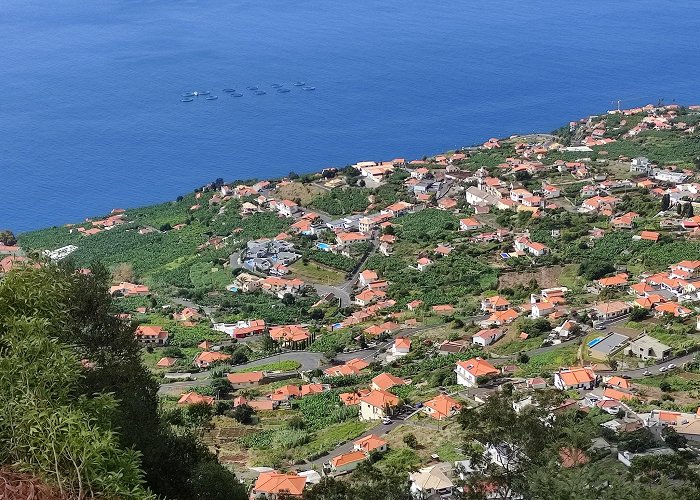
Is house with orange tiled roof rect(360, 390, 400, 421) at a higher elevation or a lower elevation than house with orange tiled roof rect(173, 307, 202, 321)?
higher

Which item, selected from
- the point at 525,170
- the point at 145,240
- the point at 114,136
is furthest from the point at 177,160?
the point at 525,170

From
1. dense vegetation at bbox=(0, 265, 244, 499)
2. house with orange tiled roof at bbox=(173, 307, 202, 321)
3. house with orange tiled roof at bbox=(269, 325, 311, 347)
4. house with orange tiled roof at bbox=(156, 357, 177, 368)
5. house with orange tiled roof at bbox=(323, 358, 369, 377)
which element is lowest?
house with orange tiled roof at bbox=(173, 307, 202, 321)

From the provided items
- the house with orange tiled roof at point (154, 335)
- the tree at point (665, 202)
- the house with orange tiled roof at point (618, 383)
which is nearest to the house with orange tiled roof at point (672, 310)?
the house with orange tiled roof at point (618, 383)

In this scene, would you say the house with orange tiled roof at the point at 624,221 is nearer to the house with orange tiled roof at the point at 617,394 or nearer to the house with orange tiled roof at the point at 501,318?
the house with orange tiled roof at the point at 501,318

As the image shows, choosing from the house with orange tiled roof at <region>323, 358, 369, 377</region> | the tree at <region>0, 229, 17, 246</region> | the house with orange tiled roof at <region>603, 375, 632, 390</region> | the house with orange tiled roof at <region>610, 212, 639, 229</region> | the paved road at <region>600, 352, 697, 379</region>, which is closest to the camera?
the house with orange tiled roof at <region>603, 375, 632, 390</region>

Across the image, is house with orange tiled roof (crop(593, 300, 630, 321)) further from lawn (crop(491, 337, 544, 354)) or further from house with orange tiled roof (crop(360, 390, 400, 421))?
house with orange tiled roof (crop(360, 390, 400, 421))

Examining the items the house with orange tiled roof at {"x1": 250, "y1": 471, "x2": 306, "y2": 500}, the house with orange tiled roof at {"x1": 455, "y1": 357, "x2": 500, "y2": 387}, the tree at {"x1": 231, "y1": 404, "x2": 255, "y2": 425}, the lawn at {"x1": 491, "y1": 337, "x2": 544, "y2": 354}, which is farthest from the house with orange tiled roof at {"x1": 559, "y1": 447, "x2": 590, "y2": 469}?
the lawn at {"x1": 491, "y1": 337, "x2": 544, "y2": 354}

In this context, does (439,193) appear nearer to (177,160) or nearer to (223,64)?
(177,160)
